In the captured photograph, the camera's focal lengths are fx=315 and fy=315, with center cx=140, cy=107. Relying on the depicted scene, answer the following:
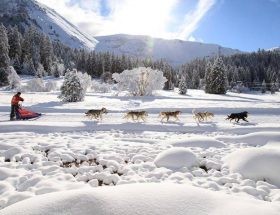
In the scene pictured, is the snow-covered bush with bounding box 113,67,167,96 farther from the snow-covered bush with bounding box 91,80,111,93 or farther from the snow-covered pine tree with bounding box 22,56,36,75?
the snow-covered pine tree with bounding box 22,56,36,75

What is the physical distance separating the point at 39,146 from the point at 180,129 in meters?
9.19

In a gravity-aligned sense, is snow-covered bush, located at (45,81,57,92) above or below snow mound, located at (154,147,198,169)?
above

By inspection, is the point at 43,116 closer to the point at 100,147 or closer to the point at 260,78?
the point at 100,147

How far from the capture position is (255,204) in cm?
507

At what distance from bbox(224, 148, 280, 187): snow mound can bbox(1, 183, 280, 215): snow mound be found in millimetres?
2197

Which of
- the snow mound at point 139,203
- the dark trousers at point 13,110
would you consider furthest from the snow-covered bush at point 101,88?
the snow mound at point 139,203

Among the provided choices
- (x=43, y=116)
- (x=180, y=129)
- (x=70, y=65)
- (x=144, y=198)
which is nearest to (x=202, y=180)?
(x=144, y=198)

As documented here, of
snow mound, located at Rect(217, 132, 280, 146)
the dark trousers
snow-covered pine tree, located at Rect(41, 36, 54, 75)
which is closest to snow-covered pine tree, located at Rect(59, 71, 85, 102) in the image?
the dark trousers

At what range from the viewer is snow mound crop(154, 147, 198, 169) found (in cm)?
825

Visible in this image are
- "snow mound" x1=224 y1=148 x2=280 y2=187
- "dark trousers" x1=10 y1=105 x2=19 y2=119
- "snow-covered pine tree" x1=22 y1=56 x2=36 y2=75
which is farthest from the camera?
"snow-covered pine tree" x1=22 y1=56 x2=36 y2=75

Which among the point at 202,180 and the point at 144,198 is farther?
the point at 202,180

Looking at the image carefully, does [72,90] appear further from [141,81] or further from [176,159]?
[176,159]

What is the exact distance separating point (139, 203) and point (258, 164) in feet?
13.5

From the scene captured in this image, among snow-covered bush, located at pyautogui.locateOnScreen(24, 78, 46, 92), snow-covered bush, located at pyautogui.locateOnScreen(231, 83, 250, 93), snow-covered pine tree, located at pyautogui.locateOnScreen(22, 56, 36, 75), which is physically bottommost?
snow-covered bush, located at pyautogui.locateOnScreen(24, 78, 46, 92)
